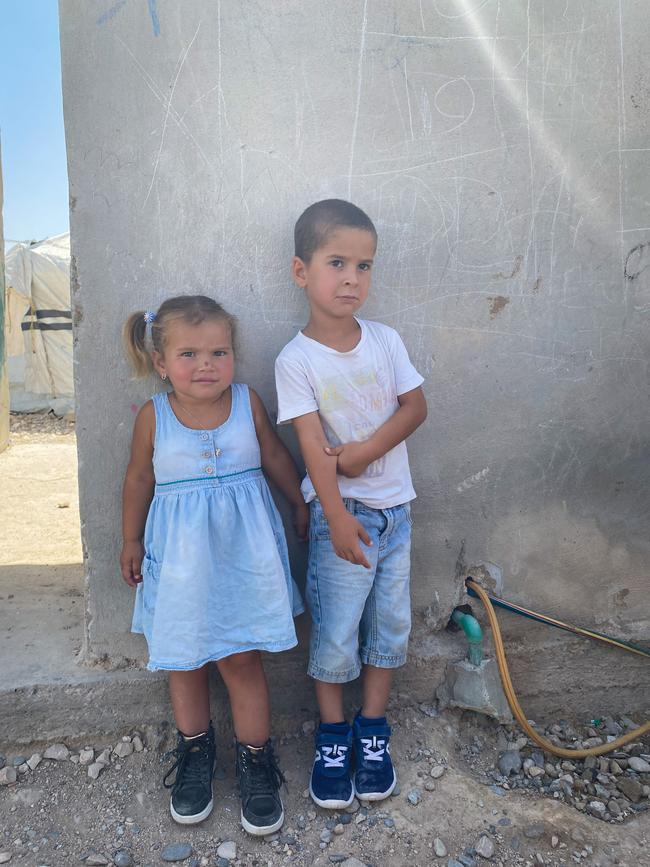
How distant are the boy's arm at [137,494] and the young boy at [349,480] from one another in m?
0.38

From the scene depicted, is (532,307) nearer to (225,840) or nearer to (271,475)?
(271,475)

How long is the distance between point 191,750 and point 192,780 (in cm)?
7

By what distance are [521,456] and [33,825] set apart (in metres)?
1.71

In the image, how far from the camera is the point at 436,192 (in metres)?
1.93

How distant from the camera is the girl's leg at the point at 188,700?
1838 millimetres

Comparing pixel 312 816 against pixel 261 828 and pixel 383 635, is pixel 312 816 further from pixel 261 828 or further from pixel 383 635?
pixel 383 635

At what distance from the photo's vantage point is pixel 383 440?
1747 mm

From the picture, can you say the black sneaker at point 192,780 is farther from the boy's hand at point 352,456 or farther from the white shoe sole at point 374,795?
the boy's hand at point 352,456

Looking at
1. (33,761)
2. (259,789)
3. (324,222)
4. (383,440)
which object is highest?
(324,222)

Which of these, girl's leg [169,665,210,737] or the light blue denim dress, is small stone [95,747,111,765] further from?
the light blue denim dress

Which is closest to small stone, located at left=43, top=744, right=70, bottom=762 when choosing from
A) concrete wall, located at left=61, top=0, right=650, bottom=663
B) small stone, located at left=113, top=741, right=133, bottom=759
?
small stone, located at left=113, top=741, right=133, bottom=759

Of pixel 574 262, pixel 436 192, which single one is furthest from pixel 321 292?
pixel 574 262

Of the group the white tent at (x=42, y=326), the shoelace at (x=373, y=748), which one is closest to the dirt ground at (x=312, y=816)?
the shoelace at (x=373, y=748)

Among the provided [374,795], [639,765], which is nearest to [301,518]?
[374,795]
